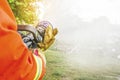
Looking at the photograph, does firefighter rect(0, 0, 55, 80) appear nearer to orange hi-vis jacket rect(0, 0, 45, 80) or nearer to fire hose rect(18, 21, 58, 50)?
orange hi-vis jacket rect(0, 0, 45, 80)

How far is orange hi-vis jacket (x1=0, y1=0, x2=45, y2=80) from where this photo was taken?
6.68ft

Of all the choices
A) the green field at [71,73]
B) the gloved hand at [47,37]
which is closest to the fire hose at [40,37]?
the gloved hand at [47,37]

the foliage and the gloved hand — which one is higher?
the gloved hand

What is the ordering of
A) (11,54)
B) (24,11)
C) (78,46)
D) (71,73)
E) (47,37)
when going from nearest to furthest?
(11,54), (47,37), (24,11), (71,73), (78,46)

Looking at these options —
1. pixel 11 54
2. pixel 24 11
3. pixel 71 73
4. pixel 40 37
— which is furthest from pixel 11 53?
pixel 71 73

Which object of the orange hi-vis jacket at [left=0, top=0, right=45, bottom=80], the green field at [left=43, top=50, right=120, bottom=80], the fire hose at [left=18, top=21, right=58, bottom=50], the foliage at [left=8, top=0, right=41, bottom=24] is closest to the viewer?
the orange hi-vis jacket at [left=0, top=0, right=45, bottom=80]

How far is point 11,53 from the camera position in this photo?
2.05 meters

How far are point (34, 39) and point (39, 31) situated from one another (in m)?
0.10

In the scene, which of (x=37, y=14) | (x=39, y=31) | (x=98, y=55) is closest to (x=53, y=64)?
(x=37, y=14)

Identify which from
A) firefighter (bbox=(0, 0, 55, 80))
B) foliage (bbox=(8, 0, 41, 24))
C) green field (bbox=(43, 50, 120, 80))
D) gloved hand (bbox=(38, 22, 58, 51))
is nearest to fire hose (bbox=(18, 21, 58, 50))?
gloved hand (bbox=(38, 22, 58, 51))

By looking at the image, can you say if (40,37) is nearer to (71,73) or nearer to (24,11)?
(24,11)

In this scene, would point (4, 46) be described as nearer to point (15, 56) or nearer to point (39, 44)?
point (15, 56)

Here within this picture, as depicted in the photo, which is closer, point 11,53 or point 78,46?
point 11,53

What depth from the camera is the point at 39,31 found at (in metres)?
2.66
